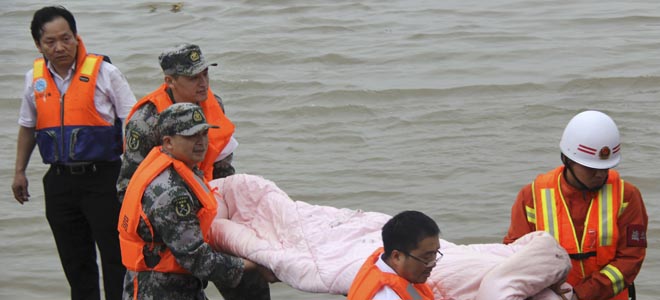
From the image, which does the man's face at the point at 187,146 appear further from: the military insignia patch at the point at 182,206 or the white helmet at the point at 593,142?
the white helmet at the point at 593,142

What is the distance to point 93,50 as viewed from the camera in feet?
45.6

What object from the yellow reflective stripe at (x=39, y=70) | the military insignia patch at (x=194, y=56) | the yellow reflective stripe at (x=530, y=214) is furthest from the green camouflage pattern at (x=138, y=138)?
the yellow reflective stripe at (x=530, y=214)

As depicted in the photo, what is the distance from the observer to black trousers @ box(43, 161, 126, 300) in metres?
5.55

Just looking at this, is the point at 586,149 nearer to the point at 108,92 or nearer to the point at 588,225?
the point at 588,225

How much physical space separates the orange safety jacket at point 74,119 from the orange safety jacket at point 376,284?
216cm

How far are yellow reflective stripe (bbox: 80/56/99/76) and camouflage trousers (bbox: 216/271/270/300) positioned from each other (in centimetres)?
141

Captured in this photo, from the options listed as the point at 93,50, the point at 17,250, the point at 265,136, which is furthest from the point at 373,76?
the point at 17,250

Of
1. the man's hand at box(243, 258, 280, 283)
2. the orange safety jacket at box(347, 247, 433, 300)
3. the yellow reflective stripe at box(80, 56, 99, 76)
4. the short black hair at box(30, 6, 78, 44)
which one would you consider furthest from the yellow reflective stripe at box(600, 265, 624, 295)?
the short black hair at box(30, 6, 78, 44)

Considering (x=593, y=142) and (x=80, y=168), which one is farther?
(x=80, y=168)

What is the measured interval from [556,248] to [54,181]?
280cm

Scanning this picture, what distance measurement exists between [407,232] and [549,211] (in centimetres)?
99

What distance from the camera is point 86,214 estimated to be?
18.4 feet

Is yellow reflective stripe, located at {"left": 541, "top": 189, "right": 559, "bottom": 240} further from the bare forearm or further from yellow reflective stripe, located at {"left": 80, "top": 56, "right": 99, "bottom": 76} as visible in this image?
the bare forearm

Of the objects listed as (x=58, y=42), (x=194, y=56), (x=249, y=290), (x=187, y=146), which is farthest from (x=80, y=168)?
(x=187, y=146)
